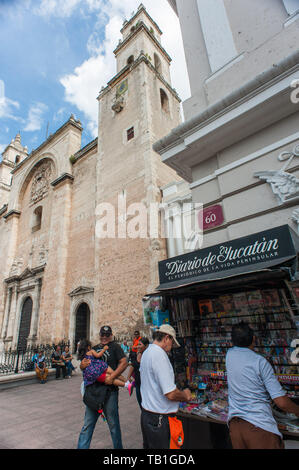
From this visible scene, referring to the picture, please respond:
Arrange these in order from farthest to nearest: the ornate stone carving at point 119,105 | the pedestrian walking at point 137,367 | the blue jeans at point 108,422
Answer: the ornate stone carving at point 119,105 → the pedestrian walking at point 137,367 → the blue jeans at point 108,422

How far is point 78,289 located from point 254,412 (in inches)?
555

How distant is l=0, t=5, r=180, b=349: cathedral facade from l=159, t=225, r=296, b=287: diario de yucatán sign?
699 centimetres

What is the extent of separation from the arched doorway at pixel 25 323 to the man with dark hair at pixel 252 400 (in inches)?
718

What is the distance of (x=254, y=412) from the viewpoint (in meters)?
1.98

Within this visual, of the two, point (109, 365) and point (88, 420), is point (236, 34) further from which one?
point (88, 420)

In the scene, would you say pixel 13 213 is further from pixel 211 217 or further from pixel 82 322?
pixel 211 217

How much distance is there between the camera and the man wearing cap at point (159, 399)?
2.11m

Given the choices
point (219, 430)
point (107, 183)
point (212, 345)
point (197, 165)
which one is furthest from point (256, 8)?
point (107, 183)

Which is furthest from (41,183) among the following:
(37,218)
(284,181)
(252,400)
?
(252,400)

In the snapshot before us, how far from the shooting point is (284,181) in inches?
151

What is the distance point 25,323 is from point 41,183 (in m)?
12.1

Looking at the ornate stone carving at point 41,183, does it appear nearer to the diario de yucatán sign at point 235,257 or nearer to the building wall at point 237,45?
the building wall at point 237,45

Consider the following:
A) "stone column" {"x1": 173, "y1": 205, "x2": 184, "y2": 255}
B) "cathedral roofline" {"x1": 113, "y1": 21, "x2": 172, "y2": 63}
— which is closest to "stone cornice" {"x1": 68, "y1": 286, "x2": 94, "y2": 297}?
"stone column" {"x1": 173, "y1": 205, "x2": 184, "y2": 255}

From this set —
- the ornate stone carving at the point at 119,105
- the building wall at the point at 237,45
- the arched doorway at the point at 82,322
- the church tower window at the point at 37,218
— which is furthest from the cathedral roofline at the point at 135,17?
the arched doorway at the point at 82,322
